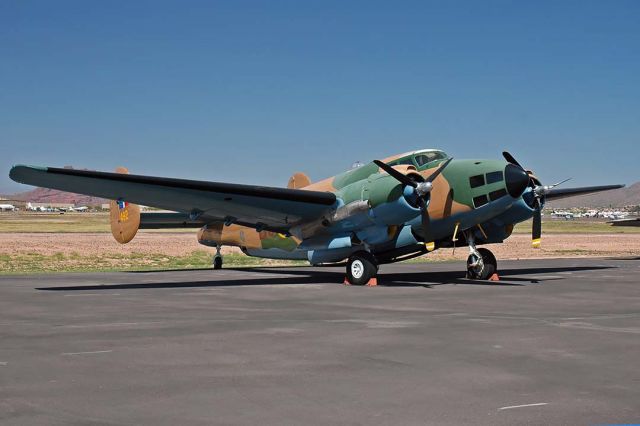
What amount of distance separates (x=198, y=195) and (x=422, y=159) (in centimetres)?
743

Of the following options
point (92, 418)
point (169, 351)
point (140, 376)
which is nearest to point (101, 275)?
point (169, 351)

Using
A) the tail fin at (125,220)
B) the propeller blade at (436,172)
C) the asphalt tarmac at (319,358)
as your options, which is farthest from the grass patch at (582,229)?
the asphalt tarmac at (319,358)

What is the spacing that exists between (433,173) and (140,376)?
16192mm

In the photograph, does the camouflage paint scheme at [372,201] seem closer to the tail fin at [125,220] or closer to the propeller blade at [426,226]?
the propeller blade at [426,226]

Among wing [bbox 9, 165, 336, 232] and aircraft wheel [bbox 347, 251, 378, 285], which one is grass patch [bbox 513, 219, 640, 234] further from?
wing [bbox 9, 165, 336, 232]

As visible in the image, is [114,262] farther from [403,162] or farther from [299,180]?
[403,162]

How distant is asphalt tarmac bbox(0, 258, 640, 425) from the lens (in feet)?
24.4

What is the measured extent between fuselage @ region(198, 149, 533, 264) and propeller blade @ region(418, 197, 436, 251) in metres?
0.24

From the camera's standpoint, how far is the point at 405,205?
22938mm

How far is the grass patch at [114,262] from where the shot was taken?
3878cm

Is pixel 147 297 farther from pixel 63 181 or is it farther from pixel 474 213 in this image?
pixel 474 213

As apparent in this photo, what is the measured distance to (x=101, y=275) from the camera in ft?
98.0

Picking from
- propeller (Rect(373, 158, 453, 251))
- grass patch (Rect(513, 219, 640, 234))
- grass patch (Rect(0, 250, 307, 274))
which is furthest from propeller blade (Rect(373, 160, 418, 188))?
grass patch (Rect(513, 219, 640, 234))

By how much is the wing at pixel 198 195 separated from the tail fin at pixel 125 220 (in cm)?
491
